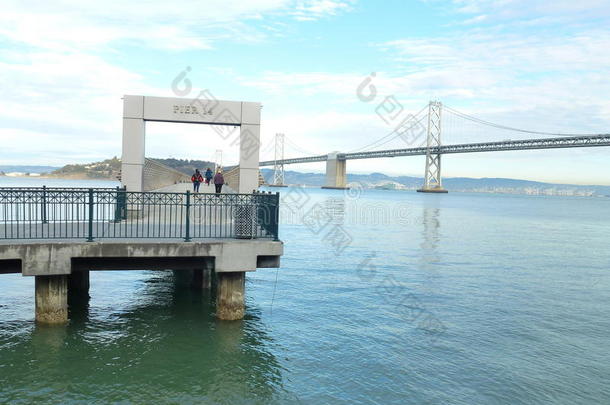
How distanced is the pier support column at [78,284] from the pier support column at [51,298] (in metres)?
3.40

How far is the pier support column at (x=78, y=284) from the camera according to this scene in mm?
15672

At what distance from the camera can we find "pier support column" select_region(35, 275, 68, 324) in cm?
1192

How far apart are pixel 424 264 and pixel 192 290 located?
1407cm

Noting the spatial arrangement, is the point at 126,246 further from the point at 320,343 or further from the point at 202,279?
the point at 202,279

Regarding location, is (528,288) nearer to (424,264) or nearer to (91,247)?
(424,264)

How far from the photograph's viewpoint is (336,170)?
148250 millimetres

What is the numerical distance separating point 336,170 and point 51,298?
451 ft

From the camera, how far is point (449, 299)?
18562 millimetres

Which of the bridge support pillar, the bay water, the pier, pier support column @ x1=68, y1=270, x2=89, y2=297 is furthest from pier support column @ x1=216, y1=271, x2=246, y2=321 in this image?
the bridge support pillar

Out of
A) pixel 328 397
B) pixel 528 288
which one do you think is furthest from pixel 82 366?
pixel 528 288

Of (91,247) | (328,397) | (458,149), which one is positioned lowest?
(328,397)

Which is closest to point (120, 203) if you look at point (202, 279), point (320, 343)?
point (202, 279)

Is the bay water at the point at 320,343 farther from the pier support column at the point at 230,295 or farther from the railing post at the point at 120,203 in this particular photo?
the railing post at the point at 120,203

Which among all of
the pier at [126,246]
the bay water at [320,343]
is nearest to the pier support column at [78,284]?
the pier at [126,246]
